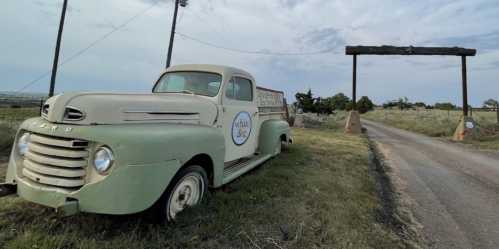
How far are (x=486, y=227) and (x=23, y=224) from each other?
5.14 m

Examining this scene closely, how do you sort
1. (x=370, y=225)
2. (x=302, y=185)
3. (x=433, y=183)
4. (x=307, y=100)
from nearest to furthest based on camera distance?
(x=370, y=225) → (x=302, y=185) → (x=433, y=183) → (x=307, y=100)

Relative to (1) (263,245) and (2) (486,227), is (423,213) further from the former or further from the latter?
(1) (263,245)

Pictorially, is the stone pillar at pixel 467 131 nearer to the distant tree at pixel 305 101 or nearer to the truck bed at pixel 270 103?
the truck bed at pixel 270 103

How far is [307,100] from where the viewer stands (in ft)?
92.4

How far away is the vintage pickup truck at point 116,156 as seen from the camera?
7.66 ft

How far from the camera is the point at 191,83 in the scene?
14.0ft

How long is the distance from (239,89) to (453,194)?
158 inches

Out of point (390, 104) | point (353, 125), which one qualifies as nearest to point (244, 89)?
point (353, 125)

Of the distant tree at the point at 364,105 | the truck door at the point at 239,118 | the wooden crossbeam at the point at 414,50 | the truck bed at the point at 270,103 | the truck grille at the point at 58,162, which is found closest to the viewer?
the truck grille at the point at 58,162

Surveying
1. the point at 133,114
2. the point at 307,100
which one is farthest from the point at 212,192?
the point at 307,100

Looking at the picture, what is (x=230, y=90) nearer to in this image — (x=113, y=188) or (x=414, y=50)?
(x=113, y=188)

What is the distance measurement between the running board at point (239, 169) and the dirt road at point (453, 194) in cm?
241

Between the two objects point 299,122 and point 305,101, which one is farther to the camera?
point 305,101

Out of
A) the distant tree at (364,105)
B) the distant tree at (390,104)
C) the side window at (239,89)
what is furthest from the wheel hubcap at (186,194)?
the distant tree at (390,104)
